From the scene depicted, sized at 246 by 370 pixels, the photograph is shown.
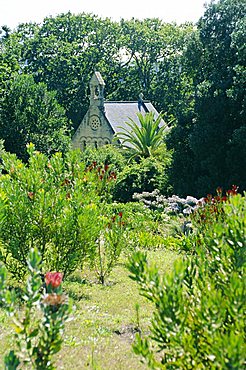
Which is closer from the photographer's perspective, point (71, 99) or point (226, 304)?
point (226, 304)

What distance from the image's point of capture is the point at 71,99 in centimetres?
4609

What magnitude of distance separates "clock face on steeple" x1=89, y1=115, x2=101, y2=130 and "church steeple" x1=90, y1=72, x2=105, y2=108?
988 millimetres

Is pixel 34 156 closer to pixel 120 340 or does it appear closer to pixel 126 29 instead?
pixel 120 340

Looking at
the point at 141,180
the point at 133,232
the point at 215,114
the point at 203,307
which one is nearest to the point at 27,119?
the point at 141,180

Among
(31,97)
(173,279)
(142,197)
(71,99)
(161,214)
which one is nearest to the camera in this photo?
(173,279)

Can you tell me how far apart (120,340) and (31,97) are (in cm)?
2540

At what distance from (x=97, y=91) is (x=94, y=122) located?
236 cm

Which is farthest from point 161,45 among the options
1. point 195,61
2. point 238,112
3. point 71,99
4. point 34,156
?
point 34,156

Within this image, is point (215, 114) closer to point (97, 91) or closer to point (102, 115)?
point (102, 115)

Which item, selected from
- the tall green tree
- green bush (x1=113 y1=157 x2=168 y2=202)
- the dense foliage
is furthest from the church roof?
the tall green tree

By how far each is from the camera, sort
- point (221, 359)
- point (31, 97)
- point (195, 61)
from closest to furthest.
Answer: point (221, 359) < point (195, 61) < point (31, 97)

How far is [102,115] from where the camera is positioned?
128 ft

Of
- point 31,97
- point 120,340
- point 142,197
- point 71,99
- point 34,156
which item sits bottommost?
point 120,340

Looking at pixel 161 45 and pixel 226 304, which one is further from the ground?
pixel 161 45
